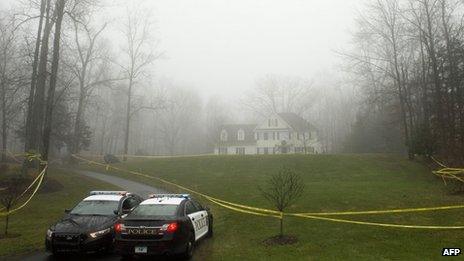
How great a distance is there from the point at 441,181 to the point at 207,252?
20.9 meters

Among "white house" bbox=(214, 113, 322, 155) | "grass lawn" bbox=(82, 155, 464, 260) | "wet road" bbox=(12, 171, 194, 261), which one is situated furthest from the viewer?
"white house" bbox=(214, 113, 322, 155)

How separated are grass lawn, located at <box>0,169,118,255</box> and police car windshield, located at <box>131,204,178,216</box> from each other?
3734 millimetres

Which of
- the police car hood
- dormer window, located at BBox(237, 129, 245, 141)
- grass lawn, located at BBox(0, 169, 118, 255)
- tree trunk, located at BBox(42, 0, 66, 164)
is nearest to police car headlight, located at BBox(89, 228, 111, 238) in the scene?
the police car hood

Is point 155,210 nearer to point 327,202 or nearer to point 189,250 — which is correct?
point 189,250

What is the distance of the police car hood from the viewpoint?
12.3 metres

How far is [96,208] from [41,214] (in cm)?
728

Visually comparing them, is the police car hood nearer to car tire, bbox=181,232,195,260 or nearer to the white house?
car tire, bbox=181,232,195,260

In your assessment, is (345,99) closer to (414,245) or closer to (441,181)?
(441,181)

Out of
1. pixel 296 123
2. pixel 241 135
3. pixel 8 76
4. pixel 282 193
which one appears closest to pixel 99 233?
pixel 282 193

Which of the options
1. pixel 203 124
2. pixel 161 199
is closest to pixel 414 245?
pixel 161 199

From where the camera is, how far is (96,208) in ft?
45.9

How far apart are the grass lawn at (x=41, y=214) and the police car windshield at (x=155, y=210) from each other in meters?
3.73

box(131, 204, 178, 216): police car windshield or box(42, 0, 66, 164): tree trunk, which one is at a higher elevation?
box(42, 0, 66, 164): tree trunk

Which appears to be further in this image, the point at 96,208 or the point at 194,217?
the point at 96,208
